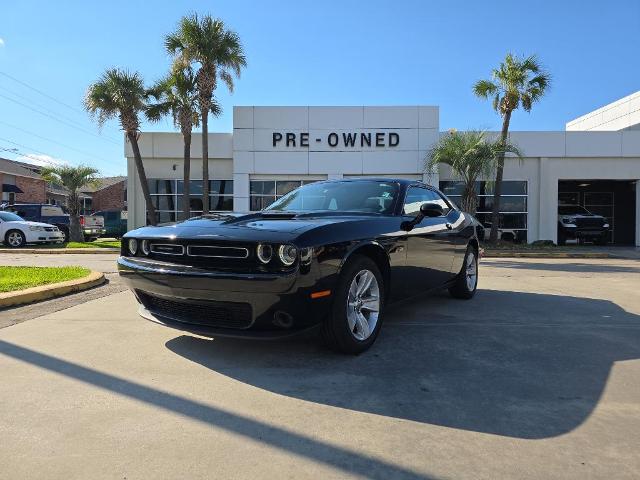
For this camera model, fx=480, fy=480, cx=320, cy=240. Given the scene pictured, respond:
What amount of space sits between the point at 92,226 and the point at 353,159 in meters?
12.8

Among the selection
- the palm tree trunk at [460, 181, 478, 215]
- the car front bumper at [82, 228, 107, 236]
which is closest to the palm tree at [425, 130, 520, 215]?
the palm tree trunk at [460, 181, 478, 215]

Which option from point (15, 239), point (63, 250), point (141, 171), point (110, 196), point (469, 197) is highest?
point (110, 196)

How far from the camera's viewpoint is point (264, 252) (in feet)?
10.9

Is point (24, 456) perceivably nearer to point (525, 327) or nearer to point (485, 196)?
point (525, 327)

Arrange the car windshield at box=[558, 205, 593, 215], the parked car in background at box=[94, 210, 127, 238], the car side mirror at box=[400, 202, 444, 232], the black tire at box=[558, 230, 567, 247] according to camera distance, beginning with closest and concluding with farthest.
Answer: the car side mirror at box=[400, 202, 444, 232], the black tire at box=[558, 230, 567, 247], the car windshield at box=[558, 205, 593, 215], the parked car in background at box=[94, 210, 127, 238]

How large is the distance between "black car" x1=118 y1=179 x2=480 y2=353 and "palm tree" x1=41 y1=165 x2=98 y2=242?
18116 mm

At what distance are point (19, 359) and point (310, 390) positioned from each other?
7.75 ft

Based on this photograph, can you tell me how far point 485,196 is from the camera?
19.9 meters

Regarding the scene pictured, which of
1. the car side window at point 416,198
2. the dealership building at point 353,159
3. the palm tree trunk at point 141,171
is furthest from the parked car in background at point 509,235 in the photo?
the car side window at point 416,198

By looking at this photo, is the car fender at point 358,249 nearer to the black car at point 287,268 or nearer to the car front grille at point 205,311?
the black car at point 287,268

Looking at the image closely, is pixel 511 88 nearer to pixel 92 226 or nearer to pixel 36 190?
pixel 92 226

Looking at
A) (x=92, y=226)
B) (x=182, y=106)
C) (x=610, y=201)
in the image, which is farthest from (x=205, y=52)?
(x=610, y=201)

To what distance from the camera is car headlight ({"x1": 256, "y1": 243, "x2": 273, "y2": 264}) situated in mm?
3289

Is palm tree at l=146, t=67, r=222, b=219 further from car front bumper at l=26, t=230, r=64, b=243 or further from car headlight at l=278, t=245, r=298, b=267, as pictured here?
car headlight at l=278, t=245, r=298, b=267
